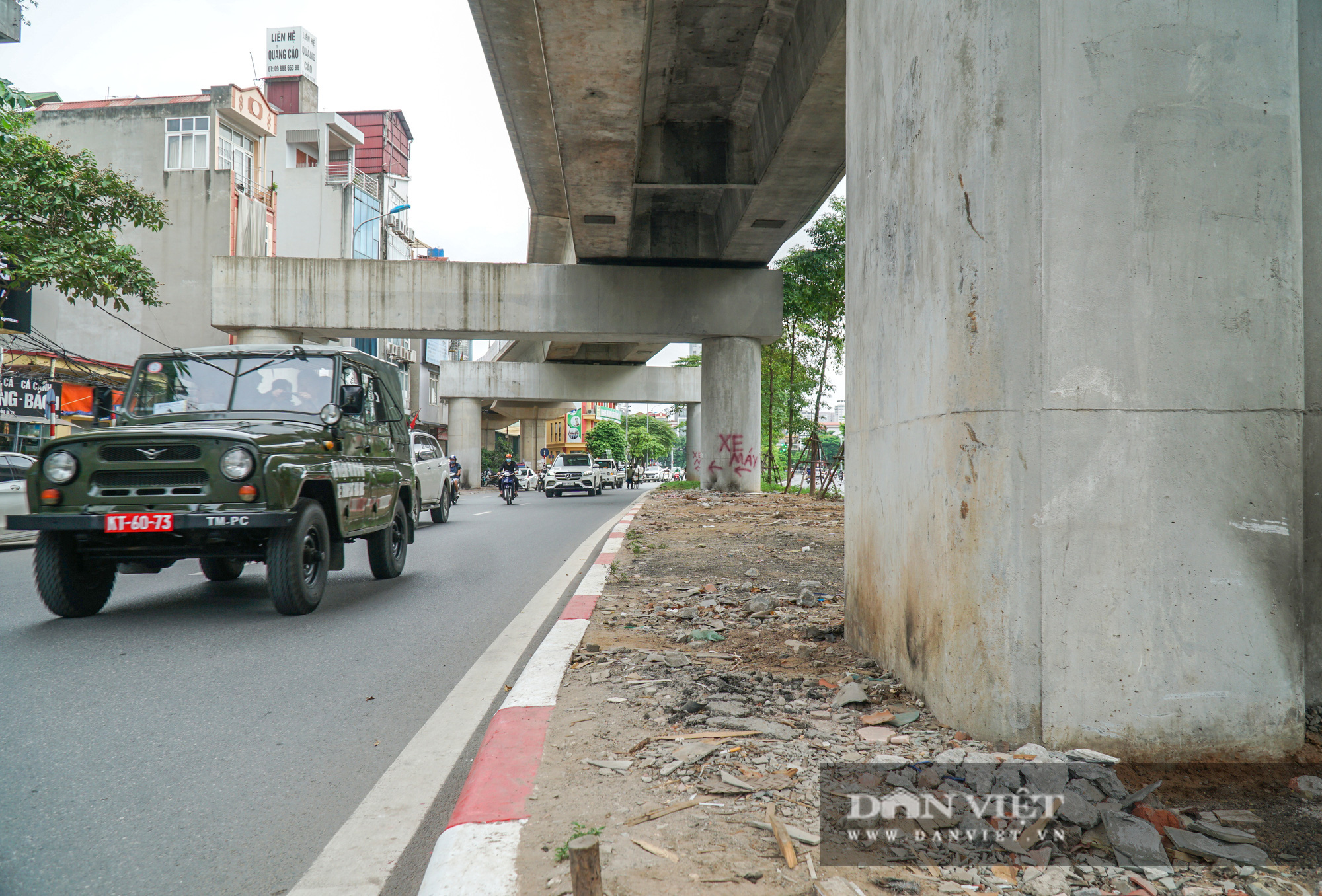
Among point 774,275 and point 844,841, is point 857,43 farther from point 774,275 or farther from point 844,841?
point 774,275

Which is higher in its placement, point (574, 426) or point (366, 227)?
point (366, 227)

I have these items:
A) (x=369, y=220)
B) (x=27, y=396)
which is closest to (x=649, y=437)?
(x=369, y=220)

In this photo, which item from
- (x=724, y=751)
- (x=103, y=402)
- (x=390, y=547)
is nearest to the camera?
(x=724, y=751)

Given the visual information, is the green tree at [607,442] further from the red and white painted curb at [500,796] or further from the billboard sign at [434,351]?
the red and white painted curb at [500,796]

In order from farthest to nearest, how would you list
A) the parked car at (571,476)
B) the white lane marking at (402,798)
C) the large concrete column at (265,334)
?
1. the parked car at (571,476)
2. the large concrete column at (265,334)
3. the white lane marking at (402,798)

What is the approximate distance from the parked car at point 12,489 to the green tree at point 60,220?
2616 millimetres

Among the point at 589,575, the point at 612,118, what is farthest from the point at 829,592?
the point at 612,118

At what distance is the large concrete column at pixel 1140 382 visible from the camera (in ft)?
9.93

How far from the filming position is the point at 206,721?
3.96 m

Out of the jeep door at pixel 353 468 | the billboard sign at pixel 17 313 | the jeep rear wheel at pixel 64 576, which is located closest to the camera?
the jeep rear wheel at pixel 64 576

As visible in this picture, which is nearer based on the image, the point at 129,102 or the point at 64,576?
the point at 64,576

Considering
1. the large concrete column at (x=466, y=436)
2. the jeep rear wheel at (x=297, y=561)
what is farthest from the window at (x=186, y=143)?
the jeep rear wheel at (x=297, y=561)

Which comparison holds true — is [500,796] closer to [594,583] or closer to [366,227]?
[594,583]

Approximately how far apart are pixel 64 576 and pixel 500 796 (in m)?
5.04
